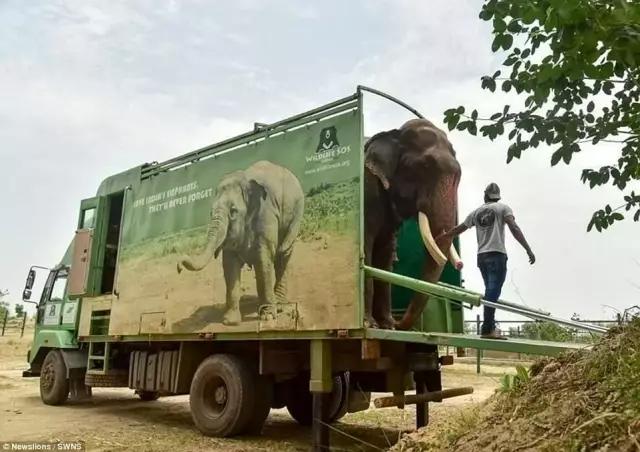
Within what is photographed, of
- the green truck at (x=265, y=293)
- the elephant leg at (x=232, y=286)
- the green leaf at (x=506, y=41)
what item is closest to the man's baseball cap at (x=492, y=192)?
the green truck at (x=265, y=293)

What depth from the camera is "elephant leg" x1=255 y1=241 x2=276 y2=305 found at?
6.86 metres

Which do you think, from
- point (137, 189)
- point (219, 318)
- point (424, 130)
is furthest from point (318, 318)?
point (137, 189)

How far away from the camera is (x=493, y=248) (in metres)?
6.28

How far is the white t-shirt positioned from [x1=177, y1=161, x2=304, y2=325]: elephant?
6.27 feet

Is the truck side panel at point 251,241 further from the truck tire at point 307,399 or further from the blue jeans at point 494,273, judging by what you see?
the truck tire at point 307,399

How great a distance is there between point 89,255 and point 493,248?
23.3 feet

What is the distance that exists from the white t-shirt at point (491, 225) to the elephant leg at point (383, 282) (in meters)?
1.27

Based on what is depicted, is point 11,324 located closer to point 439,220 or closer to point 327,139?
point 327,139

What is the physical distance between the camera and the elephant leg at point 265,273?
686cm

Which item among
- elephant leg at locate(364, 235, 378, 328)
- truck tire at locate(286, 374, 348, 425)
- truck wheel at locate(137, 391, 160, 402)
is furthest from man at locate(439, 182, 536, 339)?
truck wheel at locate(137, 391, 160, 402)

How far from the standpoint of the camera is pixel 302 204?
668 centimetres

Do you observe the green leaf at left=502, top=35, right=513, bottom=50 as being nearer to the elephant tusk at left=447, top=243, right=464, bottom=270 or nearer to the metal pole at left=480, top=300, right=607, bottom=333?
the metal pole at left=480, top=300, right=607, bottom=333

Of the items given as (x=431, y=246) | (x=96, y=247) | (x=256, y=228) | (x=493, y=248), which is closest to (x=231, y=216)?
(x=256, y=228)

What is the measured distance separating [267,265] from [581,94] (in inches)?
176
